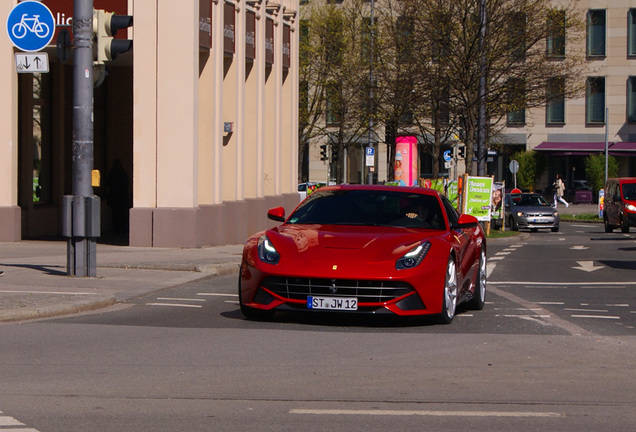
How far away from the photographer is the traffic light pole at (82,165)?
14617mm

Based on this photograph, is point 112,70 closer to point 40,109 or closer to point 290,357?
point 40,109

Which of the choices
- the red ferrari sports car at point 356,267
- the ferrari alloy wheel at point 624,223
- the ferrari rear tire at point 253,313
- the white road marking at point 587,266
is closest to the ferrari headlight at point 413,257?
the red ferrari sports car at point 356,267

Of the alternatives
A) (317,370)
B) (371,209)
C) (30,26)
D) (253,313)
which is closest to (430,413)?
(317,370)

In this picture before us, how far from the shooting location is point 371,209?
459 inches

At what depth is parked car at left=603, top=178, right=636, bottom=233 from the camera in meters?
36.2

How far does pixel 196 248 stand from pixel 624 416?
15868 mm

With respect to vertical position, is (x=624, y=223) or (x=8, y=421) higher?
(x=624, y=223)

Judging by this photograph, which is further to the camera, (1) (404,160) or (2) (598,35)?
(2) (598,35)

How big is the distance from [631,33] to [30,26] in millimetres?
57852

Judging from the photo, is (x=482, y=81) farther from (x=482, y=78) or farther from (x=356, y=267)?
(x=356, y=267)

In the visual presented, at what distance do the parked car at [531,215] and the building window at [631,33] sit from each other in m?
29.5

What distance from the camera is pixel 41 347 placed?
9180 millimetres

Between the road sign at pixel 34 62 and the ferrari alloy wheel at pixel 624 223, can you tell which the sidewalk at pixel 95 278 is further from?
the ferrari alloy wheel at pixel 624 223

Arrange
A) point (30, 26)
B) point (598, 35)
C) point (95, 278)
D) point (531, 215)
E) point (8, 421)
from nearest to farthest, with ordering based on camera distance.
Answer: point (8, 421)
point (95, 278)
point (30, 26)
point (531, 215)
point (598, 35)
